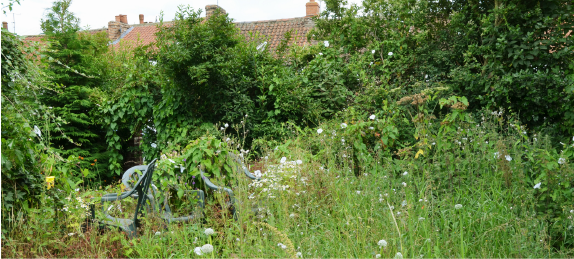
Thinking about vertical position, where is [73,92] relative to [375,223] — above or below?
above

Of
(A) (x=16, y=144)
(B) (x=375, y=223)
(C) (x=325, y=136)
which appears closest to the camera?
(B) (x=375, y=223)

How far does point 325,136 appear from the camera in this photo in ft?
15.3

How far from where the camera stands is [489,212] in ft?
8.51

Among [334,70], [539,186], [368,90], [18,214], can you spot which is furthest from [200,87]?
[539,186]

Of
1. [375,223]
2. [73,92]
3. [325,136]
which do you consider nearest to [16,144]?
[375,223]

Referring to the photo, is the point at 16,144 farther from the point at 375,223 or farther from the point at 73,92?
the point at 73,92

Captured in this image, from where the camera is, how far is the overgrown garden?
240cm

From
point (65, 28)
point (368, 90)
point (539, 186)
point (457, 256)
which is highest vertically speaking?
point (65, 28)

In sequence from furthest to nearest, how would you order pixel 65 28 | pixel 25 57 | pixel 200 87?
pixel 65 28
pixel 200 87
pixel 25 57

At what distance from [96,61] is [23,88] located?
5.99m

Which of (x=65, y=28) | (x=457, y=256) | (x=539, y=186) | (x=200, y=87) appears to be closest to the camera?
(x=457, y=256)

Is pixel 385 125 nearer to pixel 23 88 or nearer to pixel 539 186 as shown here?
pixel 539 186

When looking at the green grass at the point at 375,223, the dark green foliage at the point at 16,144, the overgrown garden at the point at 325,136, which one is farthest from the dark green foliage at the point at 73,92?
the green grass at the point at 375,223

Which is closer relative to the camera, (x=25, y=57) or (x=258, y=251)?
(x=258, y=251)
